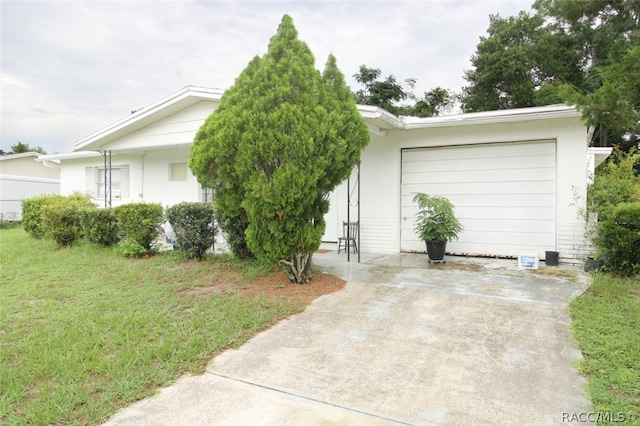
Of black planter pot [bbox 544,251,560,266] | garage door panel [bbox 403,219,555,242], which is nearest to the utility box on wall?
black planter pot [bbox 544,251,560,266]

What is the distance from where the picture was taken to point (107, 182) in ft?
43.8

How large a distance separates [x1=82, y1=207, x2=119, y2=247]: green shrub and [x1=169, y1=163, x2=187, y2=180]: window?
10.1ft

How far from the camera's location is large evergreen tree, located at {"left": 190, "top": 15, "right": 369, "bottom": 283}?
5051 mm

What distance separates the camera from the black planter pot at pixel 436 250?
7.30 metres

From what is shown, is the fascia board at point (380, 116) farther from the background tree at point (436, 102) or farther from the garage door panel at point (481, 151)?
the background tree at point (436, 102)

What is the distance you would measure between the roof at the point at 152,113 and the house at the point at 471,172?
3 centimetres

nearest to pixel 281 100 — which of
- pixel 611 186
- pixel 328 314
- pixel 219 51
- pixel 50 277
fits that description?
pixel 328 314

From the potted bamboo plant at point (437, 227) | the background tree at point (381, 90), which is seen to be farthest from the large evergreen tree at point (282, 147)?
the background tree at point (381, 90)

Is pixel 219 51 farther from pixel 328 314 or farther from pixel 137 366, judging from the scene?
pixel 137 366

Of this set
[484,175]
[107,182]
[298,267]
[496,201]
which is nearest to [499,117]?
[484,175]

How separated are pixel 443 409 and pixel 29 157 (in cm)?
2490

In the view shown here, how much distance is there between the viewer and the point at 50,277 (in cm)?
648

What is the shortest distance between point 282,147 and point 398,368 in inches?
117

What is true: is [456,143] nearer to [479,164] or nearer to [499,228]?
[479,164]
